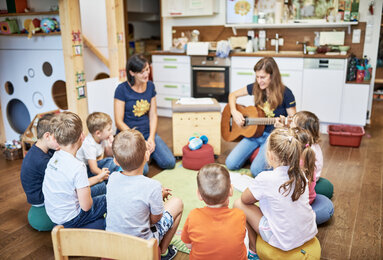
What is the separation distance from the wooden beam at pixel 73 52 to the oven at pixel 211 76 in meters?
2.05

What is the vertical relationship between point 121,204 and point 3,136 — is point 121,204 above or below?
above

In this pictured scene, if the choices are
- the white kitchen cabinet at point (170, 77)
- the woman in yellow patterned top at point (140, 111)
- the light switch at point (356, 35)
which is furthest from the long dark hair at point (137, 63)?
the light switch at point (356, 35)

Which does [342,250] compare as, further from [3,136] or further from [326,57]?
[3,136]

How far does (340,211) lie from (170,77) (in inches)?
134

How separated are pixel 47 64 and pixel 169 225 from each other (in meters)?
2.65

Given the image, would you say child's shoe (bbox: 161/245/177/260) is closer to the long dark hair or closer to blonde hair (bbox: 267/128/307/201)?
blonde hair (bbox: 267/128/307/201)

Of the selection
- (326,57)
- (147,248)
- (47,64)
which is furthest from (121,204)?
(326,57)

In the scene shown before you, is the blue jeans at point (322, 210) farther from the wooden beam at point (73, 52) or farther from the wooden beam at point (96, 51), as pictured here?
the wooden beam at point (96, 51)

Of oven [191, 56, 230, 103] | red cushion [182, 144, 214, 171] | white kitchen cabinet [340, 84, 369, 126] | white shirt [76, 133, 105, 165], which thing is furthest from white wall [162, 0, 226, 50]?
white shirt [76, 133, 105, 165]

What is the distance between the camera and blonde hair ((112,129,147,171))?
5.25 feet

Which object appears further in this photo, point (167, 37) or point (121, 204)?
point (167, 37)

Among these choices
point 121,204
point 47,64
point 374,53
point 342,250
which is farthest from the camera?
point 374,53

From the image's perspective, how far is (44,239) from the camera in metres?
2.18

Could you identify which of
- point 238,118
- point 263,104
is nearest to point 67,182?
point 238,118
